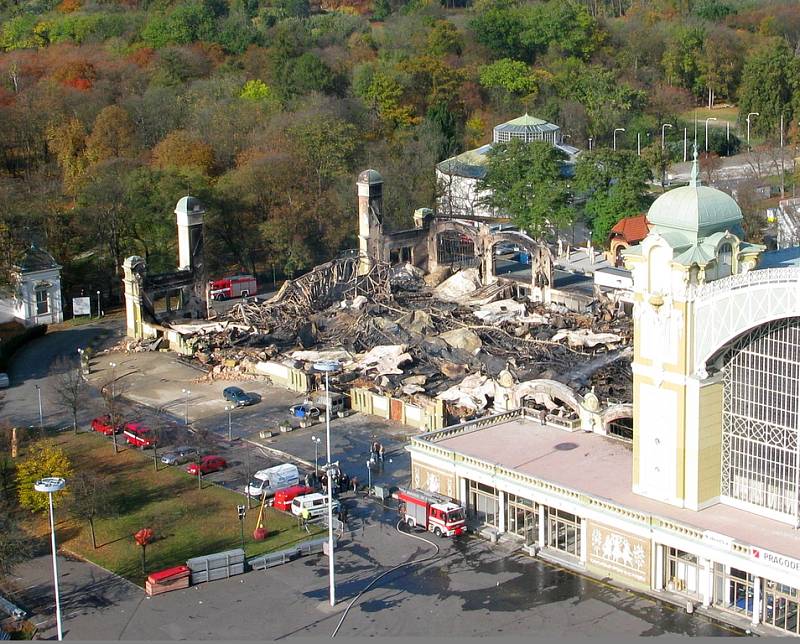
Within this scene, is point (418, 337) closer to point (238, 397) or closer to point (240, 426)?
point (238, 397)

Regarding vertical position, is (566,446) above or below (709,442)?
below

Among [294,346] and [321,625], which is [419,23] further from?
[321,625]

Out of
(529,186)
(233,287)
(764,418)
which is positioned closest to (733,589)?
(764,418)

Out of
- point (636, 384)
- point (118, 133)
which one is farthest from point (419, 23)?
point (636, 384)

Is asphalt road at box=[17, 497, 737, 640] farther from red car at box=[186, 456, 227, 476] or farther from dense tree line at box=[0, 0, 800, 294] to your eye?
dense tree line at box=[0, 0, 800, 294]

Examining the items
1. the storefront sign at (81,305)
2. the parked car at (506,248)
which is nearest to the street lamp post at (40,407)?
the storefront sign at (81,305)

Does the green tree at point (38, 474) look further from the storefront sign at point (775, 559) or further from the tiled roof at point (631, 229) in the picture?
the tiled roof at point (631, 229)

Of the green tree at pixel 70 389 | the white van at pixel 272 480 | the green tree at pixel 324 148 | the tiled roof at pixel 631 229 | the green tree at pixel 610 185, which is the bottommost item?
the white van at pixel 272 480
